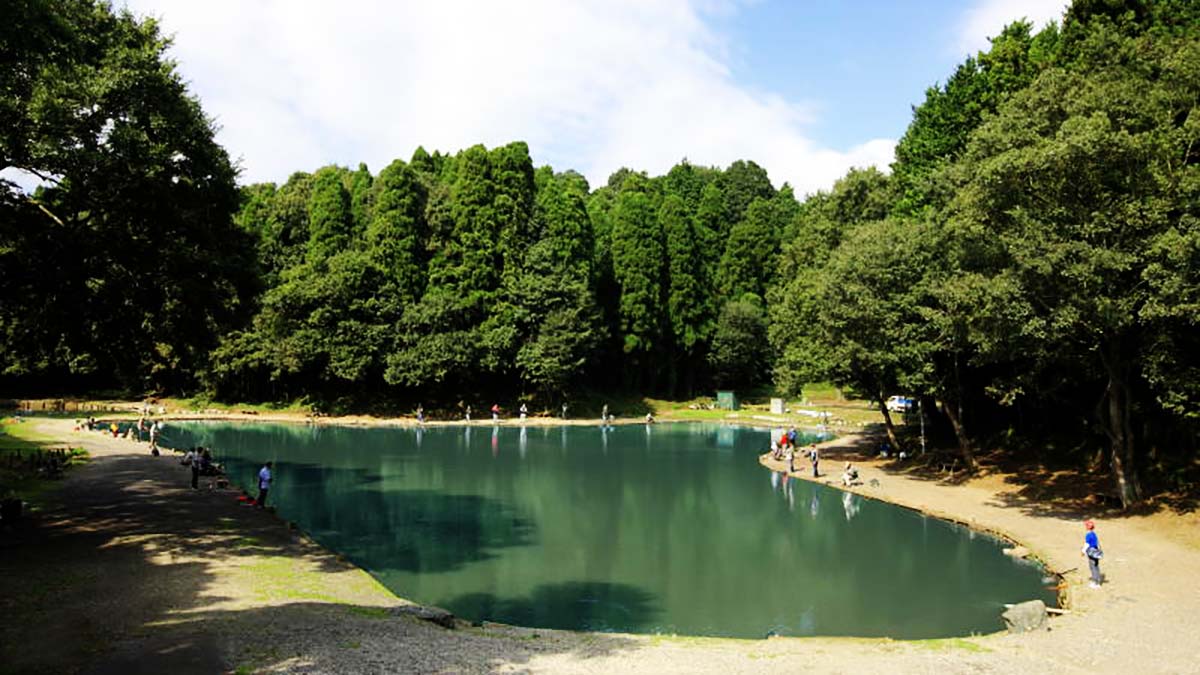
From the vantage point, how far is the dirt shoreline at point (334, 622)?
1153 cm

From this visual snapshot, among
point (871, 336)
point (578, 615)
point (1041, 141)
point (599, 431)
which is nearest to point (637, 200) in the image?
point (599, 431)

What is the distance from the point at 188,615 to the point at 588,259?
51299 mm

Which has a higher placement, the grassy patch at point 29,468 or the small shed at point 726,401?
the small shed at point 726,401

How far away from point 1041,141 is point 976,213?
280 centimetres

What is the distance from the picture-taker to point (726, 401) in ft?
220

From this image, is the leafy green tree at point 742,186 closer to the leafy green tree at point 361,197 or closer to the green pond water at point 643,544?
the leafy green tree at point 361,197

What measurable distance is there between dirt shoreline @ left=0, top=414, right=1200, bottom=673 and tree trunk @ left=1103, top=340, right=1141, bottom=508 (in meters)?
1.29

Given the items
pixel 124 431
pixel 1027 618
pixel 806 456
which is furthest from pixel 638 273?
pixel 1027 618

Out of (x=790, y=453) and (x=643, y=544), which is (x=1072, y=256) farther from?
(x=790, y=453)

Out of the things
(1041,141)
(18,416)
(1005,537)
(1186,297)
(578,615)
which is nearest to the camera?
(578,615)

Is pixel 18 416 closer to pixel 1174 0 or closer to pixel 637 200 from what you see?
pixel 637 200

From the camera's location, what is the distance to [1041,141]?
71.0 ft

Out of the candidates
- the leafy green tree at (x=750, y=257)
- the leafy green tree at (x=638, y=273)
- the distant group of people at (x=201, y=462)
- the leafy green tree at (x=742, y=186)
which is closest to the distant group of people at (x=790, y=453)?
the leafy green tree at (x=638, y=273)

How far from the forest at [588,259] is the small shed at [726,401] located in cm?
1225
